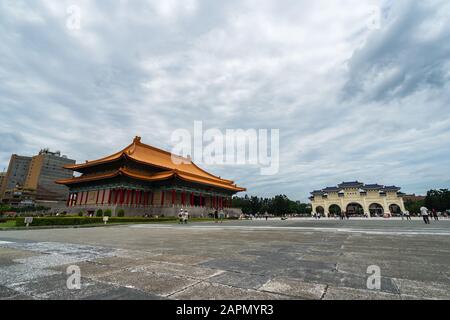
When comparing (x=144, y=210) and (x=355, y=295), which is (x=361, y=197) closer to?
(x=144, y=210)

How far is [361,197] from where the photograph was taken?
63969 millimetres

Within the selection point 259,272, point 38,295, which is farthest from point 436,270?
point 38,295

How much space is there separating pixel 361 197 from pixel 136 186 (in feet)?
194

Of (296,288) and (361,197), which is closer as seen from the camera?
(296,288)

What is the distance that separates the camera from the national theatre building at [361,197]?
61.4 meters

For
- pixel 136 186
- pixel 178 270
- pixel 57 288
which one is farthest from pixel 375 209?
pixel 57 288

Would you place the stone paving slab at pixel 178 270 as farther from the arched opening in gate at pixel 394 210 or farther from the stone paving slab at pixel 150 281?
the arched opening in gate at pixel 394 210

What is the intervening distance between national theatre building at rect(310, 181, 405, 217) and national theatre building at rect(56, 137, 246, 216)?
131ft

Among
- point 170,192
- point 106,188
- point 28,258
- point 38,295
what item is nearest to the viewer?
point 38,295

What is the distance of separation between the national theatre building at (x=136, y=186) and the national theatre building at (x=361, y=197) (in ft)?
131

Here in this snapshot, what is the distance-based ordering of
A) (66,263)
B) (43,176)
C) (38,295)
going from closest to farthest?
(38,295)
(66,263)
(43,176)
